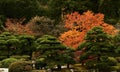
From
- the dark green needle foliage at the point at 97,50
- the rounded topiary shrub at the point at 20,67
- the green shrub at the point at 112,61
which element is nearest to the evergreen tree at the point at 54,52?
the dark green needle foliage at the point at 97,50

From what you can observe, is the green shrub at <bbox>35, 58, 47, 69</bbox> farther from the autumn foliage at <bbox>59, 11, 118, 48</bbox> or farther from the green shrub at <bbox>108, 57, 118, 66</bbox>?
the autumn foliage at <bbox>59, 11, 118, 48</bbox>

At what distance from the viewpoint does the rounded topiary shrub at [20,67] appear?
23203mm

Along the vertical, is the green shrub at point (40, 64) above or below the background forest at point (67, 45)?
below

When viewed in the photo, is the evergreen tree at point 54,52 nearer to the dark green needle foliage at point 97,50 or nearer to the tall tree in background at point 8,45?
the dark green needle foliage at point 97,50

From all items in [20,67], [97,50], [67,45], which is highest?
[67,45]

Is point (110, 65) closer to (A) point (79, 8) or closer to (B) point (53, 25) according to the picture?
(B) point (53, 25)

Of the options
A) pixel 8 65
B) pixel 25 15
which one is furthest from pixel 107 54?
pixel 25 15

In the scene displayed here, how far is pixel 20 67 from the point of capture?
23.2 metres

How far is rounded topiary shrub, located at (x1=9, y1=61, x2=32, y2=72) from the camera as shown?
2320cm

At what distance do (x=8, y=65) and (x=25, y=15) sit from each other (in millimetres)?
20306

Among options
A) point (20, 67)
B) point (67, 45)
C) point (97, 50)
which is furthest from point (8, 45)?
point (97, 50)

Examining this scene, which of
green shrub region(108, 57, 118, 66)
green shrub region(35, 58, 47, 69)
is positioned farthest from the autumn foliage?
green shrub region(108, 57, 118, 66)

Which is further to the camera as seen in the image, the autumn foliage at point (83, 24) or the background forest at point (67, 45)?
the autumn foliage at point (83, 24)

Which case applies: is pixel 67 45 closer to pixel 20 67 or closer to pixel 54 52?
pixel 54 52
